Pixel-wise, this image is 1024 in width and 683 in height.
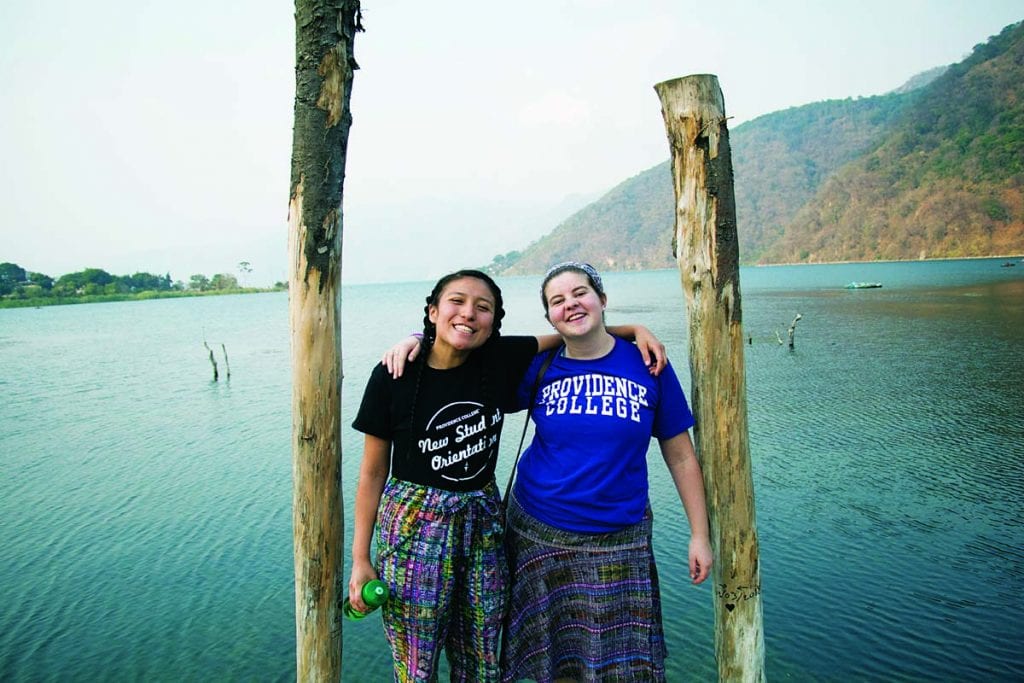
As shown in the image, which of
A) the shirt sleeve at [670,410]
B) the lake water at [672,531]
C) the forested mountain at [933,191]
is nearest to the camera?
the shirt sleeve at [670,410]

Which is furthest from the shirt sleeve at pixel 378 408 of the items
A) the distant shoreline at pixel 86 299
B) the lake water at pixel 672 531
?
the distant shoreline at pixel 86 299

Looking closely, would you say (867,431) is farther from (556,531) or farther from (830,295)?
(830,295)

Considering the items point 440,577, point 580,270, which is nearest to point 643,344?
point 580,270

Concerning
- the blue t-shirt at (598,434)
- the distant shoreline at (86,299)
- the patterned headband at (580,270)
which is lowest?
the blue t-shirt at (598,434)

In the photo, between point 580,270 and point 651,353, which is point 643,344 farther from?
point 580,270

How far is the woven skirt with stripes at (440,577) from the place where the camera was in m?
2.82

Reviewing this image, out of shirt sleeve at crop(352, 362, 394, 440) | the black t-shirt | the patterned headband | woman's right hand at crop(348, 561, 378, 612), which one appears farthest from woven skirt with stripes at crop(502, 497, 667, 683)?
the patterned headband

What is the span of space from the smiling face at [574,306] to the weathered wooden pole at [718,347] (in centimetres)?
65

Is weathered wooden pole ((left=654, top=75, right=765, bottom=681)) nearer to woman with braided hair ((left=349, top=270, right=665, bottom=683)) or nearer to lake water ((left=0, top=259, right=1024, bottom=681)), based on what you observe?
woman with braided hair ((left=349, top=270, right=665, bottom=683))

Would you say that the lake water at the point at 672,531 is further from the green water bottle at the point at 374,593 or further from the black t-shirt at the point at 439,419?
the black t-shirt at the point at 439,419

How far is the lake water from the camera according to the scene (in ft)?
20.2

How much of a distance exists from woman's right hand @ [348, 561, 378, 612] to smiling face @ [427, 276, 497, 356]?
107 cm

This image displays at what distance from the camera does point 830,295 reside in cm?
5516

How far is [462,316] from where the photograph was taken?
2826 mm
